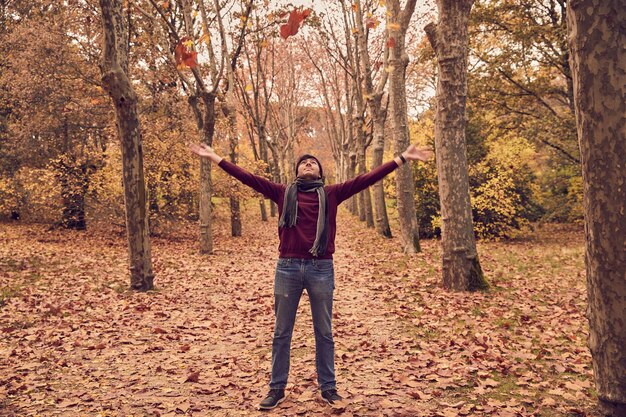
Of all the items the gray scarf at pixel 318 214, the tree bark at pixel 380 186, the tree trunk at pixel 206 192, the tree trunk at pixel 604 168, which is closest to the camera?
the tree trunk at pixel 604 168

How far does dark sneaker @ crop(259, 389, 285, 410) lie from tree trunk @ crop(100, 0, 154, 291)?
6.22m

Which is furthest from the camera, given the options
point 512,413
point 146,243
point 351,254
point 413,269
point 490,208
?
point 490,208

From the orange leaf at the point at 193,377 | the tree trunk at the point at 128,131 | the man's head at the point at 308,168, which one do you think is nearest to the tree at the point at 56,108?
the tree trunk at the point at 128,131

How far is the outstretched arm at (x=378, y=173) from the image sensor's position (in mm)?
4340

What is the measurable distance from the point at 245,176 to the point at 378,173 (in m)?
1.27

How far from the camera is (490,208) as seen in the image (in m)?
16.6

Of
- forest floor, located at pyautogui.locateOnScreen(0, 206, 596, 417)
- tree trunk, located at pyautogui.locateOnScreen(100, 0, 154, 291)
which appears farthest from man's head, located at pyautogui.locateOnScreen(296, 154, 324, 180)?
tree trunk, located at pyautogui.locateOnScreen(100, 0, 154, 291)

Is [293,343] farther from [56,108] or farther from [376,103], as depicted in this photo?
[56,108]

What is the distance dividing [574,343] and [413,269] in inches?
223

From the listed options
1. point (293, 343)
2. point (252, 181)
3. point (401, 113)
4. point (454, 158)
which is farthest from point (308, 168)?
point (401, 113)

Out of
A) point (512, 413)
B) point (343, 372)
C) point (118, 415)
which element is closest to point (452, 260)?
point (343, 372)

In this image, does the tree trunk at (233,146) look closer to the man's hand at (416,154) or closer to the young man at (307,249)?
the young man at (307,249)

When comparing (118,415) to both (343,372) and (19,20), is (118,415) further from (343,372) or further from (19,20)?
(19,20)

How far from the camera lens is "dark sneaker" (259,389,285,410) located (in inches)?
175
